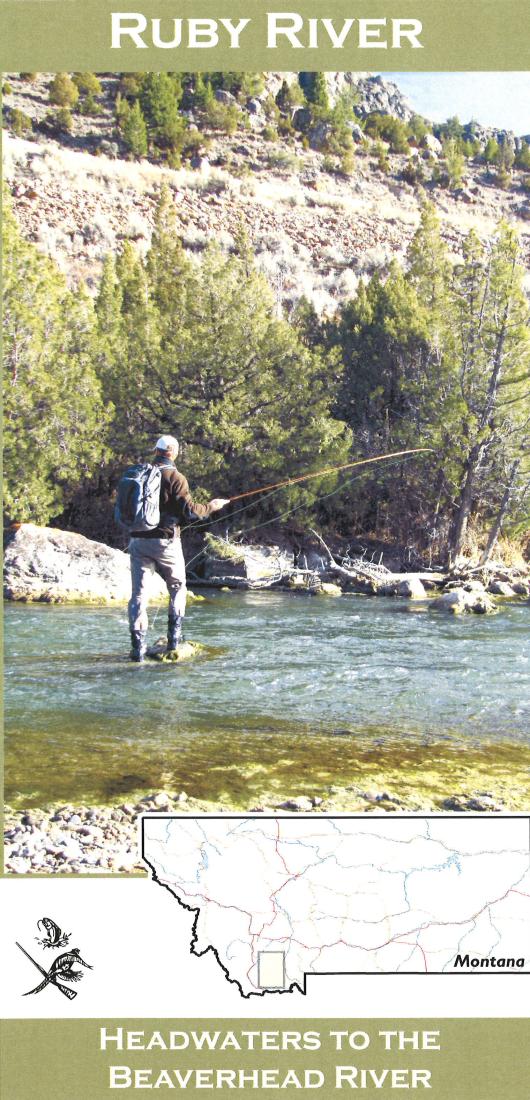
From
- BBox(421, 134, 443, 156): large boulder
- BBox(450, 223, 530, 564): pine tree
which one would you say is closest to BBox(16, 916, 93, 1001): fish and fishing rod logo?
BBox(450, 223, 530, 564): pine tree

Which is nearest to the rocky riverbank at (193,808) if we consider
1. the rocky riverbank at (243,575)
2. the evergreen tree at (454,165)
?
the rocky riverbank at (243,575)

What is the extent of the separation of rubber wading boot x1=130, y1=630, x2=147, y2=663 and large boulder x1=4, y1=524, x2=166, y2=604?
5.01 m

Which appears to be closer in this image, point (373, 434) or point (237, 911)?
point (237, 911)

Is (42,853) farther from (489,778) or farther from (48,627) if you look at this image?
(48,627)

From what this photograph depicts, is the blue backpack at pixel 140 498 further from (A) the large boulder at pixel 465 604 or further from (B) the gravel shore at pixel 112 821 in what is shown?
(A) the large boulder at pixel 465 604

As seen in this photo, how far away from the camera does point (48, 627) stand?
36.0 ft

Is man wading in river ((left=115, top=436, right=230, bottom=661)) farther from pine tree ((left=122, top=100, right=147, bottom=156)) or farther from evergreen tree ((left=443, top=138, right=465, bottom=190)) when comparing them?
evergreen tree ((left=443, top=138, right=465, bottom=190))

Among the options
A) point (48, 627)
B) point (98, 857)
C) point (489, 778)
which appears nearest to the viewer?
point (98, 857)

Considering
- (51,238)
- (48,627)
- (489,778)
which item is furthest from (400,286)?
(51,238)

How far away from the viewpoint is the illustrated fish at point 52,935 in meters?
3.42

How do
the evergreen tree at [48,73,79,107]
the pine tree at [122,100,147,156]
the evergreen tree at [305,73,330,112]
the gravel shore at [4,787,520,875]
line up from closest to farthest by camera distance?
the gravel shore at [4,787,520,875] < the pine tree at [122,100,147,156] < the evergreen tree at [48,73,79,107] < the evergreen tree at [305,73,330,112]

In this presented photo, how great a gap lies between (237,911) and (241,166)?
5588 cm

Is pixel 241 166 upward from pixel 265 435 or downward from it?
upward

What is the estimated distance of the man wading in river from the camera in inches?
314
